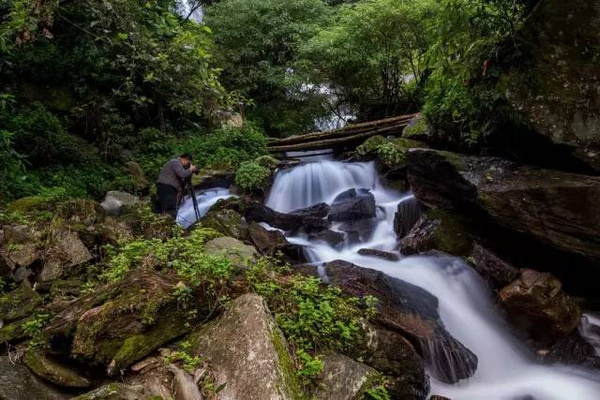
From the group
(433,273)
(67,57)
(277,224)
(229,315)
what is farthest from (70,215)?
(67,57)

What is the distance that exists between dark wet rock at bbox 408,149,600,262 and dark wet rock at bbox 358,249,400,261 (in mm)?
1571

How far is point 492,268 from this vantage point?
6.57m

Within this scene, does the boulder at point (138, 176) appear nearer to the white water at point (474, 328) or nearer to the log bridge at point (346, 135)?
the log bridge at point (346, 135)

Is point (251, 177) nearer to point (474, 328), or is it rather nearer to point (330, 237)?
point (330, 237)

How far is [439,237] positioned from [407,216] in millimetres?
1390

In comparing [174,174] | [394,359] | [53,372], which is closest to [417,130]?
[174,174]

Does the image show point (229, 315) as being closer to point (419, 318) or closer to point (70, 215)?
point (419, 318)

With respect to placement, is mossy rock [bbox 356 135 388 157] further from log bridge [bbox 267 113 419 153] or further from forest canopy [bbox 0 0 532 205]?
forest canopy [bbox 0 0 532 205]

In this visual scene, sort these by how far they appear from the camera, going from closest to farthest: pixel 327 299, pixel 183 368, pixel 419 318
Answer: pixel 183 368 → pixel 327 299 → pixel 419 318

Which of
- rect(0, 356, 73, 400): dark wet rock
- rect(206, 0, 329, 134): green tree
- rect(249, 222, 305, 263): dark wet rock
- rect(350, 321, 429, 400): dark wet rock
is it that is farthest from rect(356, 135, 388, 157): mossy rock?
rect(0, 356, 73, 400): dark wet rock

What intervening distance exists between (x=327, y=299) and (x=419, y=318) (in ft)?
6.02

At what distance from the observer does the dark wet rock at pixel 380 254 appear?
7591 mm

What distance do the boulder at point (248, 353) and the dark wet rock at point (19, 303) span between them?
1785mm

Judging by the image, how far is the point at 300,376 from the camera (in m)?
3.26
